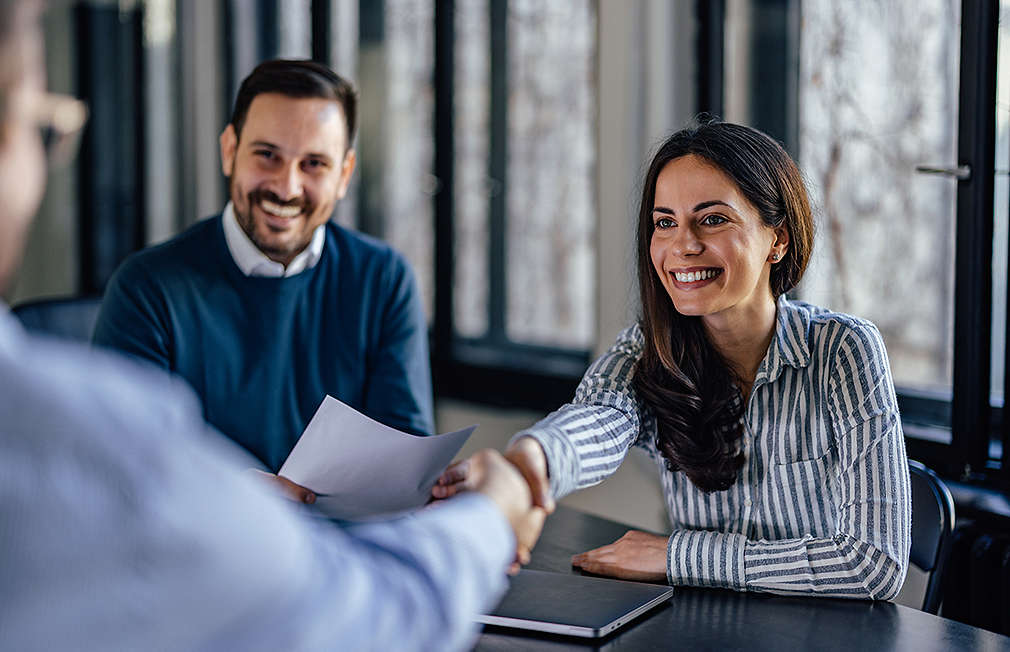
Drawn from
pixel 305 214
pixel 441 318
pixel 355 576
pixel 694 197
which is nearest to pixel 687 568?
Result: pixel 694 197

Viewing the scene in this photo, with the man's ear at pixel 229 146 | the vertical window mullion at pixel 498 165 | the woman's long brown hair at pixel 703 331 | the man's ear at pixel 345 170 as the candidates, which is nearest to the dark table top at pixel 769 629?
the woman's long brown hair at pixel 703 331

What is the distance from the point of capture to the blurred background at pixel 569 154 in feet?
7.07

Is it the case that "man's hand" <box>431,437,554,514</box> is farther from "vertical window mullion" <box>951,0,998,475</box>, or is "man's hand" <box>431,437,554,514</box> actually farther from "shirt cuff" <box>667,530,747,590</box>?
"vertical window mullion" <box>951,0,998,475</box>

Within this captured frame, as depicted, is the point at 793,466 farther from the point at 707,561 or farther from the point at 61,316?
the point at 61,316

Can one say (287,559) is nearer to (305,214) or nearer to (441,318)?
(305,214)

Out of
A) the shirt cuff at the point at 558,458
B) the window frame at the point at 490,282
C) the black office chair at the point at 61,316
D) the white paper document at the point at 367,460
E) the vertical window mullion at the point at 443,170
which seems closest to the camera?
the shirt cuff at the point at 558,458

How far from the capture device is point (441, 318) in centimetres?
352

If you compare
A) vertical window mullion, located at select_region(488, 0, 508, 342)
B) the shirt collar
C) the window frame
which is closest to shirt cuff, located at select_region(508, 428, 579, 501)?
the shirt collar

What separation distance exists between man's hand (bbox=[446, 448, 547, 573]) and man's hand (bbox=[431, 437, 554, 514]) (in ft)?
0.07

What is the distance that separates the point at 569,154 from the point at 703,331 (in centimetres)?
166

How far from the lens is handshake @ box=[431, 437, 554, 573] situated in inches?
40.2

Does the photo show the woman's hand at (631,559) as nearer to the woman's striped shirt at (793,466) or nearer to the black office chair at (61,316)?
the woman's striped shirt at (793,466)

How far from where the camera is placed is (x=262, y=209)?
213cm

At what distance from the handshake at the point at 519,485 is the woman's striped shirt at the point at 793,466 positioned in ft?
0.16
